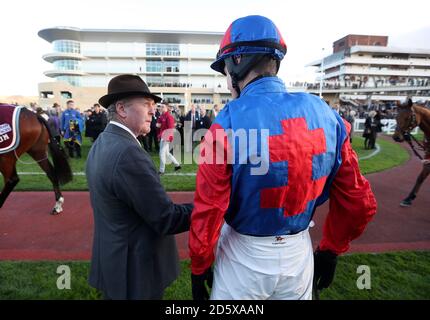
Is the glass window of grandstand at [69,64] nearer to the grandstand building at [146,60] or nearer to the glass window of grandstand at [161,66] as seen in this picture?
the grandstand building at [146,60]

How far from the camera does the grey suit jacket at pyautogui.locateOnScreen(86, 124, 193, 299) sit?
4.83ft

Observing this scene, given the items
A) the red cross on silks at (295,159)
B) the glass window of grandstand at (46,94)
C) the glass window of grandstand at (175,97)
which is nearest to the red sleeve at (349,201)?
the red cross on silks at (295,159)

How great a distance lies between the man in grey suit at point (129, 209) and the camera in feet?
4.85

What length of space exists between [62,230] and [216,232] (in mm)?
3661

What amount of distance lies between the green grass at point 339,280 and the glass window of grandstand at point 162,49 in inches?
2047

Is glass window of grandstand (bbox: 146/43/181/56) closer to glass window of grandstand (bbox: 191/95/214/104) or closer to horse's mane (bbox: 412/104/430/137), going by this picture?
glass window of grandstand (bbox: 191/95/214/104)

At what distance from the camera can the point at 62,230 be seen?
4.01 m

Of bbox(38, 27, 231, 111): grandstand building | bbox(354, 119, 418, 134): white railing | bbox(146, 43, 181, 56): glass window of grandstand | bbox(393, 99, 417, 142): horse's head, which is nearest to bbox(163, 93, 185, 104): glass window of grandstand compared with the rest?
bbox(38, 27, 231, 111): grandstand building

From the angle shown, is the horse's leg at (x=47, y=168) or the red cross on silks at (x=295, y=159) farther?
the horse's leg at (x=47, y=168)

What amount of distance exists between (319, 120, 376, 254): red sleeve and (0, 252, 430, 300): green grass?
1.44 meters

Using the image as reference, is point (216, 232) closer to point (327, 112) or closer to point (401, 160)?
point (327, 112)

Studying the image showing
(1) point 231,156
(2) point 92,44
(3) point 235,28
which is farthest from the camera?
(2) point 92,44

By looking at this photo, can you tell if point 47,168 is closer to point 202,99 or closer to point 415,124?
point 415,124
